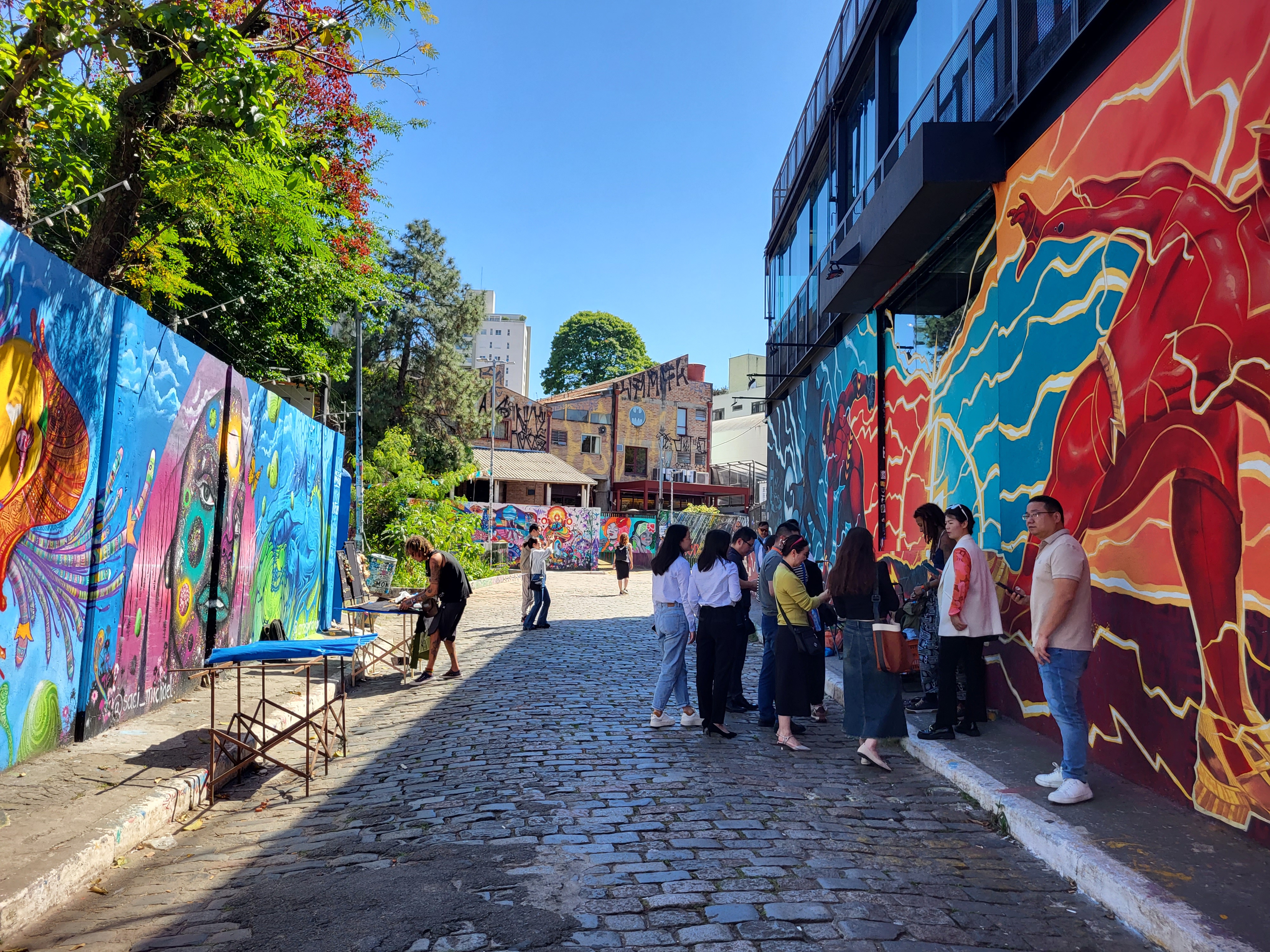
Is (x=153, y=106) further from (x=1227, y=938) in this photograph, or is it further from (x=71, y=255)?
(x=71, y=255)

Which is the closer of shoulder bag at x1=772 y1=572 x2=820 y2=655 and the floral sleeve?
the floral sleeve

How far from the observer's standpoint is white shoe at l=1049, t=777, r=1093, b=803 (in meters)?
4.87

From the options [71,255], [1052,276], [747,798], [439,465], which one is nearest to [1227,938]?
[747,798]

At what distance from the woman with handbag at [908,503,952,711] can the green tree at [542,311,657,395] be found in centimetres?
5557

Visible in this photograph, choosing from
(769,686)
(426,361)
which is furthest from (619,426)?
(769,686)

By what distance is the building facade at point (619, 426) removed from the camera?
163 ft

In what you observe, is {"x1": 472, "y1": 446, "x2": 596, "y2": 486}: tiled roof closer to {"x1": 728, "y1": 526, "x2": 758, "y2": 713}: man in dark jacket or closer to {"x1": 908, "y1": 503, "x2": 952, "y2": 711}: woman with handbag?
{"x1": 728, "y1": 526, "x2": 758, "y2": 713}: man in dark jacket

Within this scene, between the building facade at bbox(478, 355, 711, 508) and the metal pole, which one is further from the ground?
the building facade at bbox(478, 355, 711, 508)

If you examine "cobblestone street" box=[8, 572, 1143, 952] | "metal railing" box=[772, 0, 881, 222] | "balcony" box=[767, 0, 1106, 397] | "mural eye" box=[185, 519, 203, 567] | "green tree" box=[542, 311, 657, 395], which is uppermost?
"green tree" box=[542, 311, 657, 395]

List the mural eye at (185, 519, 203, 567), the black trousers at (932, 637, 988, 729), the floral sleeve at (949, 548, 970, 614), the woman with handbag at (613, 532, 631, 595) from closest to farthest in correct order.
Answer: the floral sleeve at (949, 548, 970, 614) → the black trousers at (932, 637, 988, 729) → the mural eye at (185, 519, 203, 567) → the woman with handbag at (613, 532, 631, 595)

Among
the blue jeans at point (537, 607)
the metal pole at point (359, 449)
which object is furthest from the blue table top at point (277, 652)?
the metal pole at point (359, 449)

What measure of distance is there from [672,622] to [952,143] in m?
5.18

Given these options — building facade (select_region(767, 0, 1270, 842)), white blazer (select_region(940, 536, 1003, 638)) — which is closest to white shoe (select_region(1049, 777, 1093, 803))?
building facade (select_region(767, 0, 1270, 842))

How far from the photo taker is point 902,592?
1062cm
